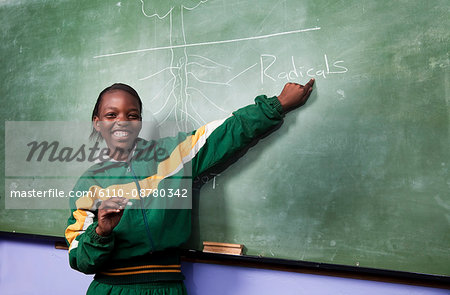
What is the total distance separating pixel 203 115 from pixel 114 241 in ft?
1.60

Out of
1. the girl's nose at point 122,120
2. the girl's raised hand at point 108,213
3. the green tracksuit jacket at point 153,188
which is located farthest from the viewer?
the girl's nose at point 122,120

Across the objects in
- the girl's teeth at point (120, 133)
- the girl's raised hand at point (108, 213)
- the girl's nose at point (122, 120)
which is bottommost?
the girl's raised hand at point (108, 213)

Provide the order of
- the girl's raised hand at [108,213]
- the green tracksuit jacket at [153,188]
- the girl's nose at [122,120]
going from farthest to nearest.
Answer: the girl's nose at [122,120], the green tracksuit jacket at [153,188], the girl's raised hand at [108,213]

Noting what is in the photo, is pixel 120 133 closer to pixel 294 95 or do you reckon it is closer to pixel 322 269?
pixel 294 95

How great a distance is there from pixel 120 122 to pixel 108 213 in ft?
1.09

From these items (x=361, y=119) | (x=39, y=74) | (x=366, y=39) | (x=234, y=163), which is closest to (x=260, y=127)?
(x=234, y=163)

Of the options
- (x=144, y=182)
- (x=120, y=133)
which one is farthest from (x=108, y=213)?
(x=120, y=133)

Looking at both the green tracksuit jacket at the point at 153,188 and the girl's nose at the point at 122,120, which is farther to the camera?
the girl's nose at the point at 122,120

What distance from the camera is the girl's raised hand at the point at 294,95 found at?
1005mm

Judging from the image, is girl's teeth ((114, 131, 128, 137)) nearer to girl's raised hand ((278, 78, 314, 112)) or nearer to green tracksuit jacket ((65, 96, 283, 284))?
green tracksuit jacket ((65, 96, 283, 284))

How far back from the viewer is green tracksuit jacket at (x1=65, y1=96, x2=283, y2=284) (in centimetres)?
95

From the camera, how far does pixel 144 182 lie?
1019 millimetres

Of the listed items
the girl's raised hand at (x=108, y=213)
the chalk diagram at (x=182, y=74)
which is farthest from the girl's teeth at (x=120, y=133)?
the girl's raised hand at (x=108, y=213)

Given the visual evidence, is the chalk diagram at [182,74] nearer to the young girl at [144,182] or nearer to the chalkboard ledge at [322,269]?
the young girl at [144,182]
